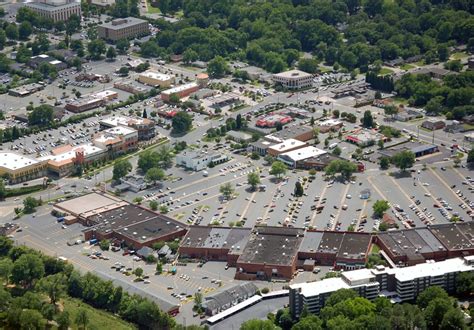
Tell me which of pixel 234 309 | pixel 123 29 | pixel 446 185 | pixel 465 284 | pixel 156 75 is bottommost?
pixel 123 29

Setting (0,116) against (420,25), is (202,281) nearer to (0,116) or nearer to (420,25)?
(0,116)

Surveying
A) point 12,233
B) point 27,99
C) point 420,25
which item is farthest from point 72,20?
point 12,233

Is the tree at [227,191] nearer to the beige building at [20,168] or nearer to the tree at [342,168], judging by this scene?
the tree at [342,168]

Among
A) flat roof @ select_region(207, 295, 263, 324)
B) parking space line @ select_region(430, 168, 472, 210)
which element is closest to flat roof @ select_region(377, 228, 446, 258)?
parking space line @ select_region(430, 168, 472, 210)

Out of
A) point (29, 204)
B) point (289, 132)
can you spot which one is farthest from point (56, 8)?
point (29, 204)

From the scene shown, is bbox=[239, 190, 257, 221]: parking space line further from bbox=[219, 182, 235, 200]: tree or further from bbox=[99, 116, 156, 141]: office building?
bbox=[99, 116, 156, 141]: office building

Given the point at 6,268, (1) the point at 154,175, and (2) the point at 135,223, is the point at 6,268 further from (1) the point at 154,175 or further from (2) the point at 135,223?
(1) the point at 154,175
